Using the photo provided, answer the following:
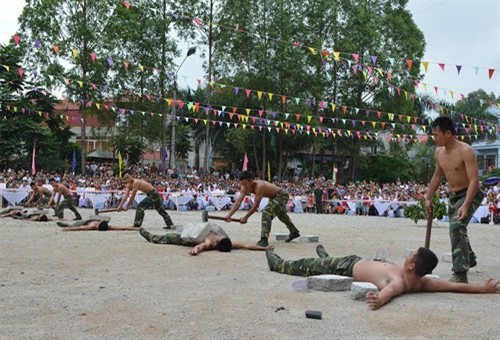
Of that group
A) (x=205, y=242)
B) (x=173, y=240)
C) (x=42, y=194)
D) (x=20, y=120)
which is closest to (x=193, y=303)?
(x=205, y=242)

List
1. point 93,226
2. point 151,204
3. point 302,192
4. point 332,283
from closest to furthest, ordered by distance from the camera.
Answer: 1. point 332,283
2. point 93,226
3. point 151,204
4. point 302,192

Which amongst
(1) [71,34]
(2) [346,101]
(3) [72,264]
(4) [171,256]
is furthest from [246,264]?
(2) [346,101]

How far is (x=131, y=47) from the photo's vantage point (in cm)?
3634

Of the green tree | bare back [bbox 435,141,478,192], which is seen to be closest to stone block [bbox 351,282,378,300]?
bare back [bbox 435,141,478,192]

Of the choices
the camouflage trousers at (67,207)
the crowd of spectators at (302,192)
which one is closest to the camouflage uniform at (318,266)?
the camouflage trousers at (67,207)

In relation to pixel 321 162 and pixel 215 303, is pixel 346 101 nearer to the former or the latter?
pixel 321 162

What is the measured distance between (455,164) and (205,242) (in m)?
4.19

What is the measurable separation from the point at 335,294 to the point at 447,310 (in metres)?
1.13

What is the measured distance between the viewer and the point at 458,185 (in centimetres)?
723

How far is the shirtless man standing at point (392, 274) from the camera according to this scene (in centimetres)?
579

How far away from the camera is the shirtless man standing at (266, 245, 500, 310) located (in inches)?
228

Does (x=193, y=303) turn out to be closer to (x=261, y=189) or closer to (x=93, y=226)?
(x=261, y=189)

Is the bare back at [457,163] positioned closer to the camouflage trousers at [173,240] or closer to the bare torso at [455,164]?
the bare torso at [455,164]

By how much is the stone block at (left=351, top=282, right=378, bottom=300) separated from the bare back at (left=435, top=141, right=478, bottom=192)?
2078 millimetres
